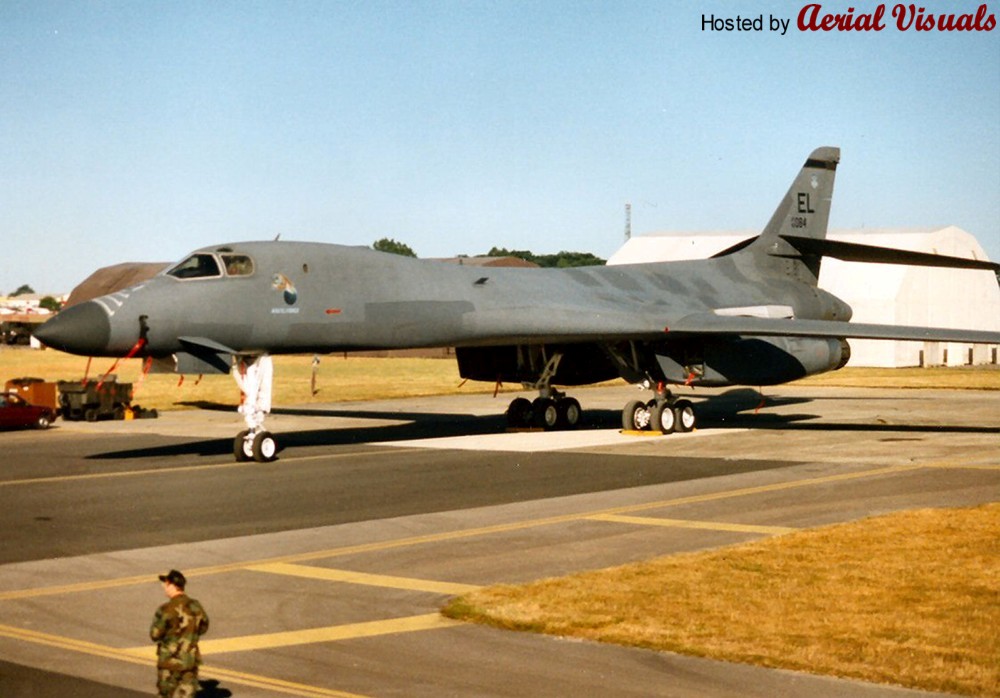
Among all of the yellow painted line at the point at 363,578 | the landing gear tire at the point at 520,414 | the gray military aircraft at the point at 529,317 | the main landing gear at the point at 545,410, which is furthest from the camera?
the landing gear tire at the point at 520,414

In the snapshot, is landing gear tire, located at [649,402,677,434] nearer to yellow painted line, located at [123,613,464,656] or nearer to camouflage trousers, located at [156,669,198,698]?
yellow painted line, located at [123,613,464,656]

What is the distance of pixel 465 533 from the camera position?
16219 millimetres

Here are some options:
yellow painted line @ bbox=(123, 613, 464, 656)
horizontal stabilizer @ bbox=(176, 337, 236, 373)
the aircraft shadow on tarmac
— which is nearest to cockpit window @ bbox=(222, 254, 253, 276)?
horizontal stabilizer @ bbox=(176, 337, 236, 373)

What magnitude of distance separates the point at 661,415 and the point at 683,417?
752 mm

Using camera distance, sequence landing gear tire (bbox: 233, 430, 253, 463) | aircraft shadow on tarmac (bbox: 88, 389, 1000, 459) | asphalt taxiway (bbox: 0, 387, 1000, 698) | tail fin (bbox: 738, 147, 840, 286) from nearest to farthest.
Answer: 1. asphalt taxiway (bbox: 0, 387, 1000, 698)
2. landing gear tire (bbox: 233, 430, 253, 463)
3. aircraft shadow on tarmac (bbox: 88, 389, 1000, 459)
4. tail fin (bbox: 738, 147, 840, 286)

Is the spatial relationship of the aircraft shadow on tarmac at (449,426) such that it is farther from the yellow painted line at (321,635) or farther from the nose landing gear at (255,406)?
the yellow painted line at (321,635)

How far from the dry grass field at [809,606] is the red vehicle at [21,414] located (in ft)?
75.0

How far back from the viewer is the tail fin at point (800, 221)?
3494cm

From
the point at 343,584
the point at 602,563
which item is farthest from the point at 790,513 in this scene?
the point at 343,584

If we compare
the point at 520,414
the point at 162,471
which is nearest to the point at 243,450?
the point at 162,471

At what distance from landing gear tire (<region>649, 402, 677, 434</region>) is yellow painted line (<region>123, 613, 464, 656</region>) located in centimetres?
1860

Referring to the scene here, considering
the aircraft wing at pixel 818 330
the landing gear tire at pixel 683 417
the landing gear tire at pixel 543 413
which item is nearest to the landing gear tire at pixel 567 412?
the landing gear tire at pixel 543 413

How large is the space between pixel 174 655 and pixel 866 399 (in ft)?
121

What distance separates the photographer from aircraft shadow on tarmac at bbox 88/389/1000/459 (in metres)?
27.9
